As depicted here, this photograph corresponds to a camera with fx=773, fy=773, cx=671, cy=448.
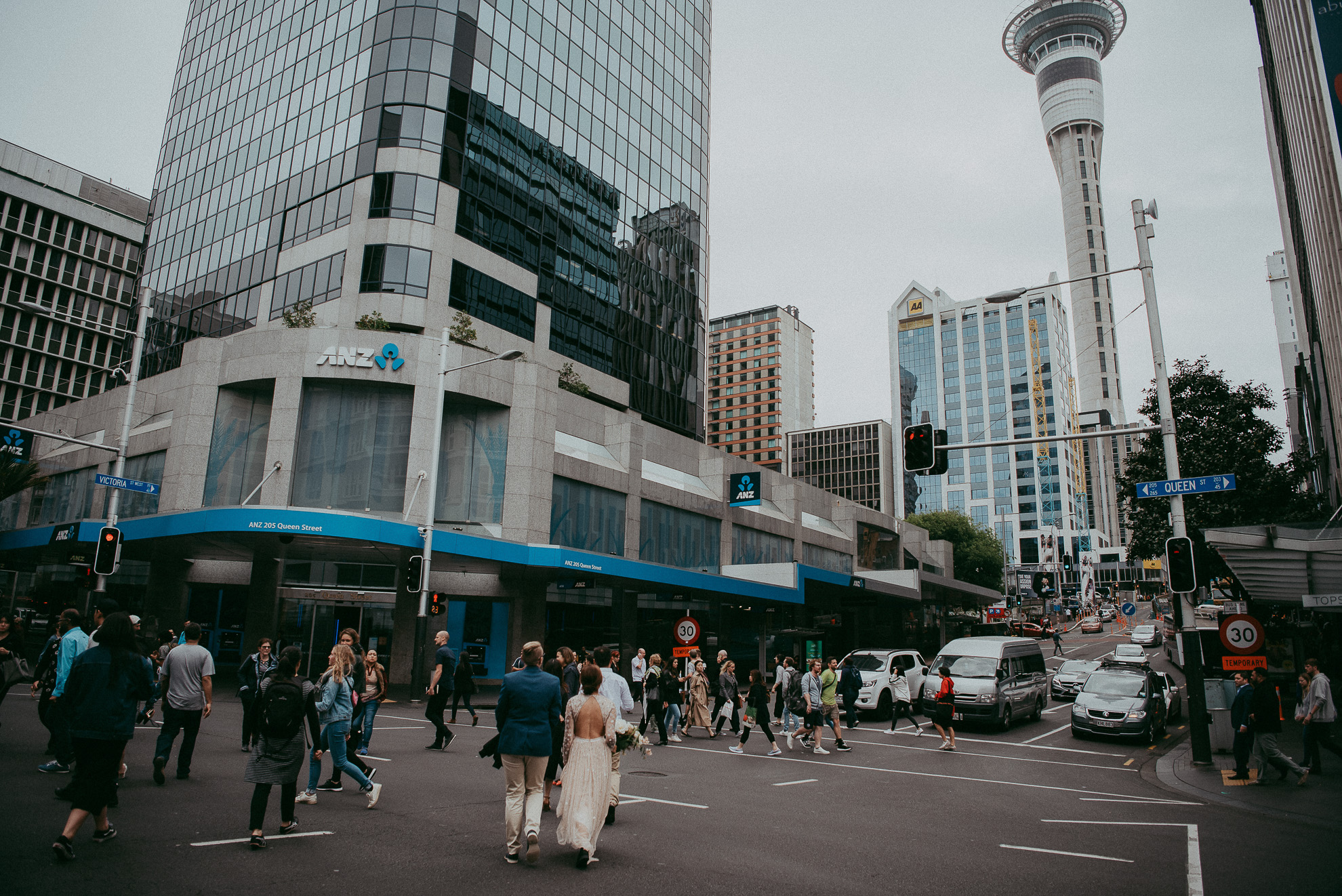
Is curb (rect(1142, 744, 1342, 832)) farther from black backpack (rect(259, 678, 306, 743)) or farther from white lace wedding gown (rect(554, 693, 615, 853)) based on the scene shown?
black backpack (rect(259, 678, 306, 743))

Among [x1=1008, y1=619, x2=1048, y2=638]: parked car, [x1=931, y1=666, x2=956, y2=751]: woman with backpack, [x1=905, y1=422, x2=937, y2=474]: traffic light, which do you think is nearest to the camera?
[x1=905, y1=422, x2=937, y2=474]: traffic light

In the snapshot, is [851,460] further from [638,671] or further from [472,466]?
[638,671]

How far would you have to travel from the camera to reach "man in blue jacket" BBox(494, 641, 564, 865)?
6910mm

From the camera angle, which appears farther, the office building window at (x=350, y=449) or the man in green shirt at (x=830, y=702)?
the office building window at (x=350, y=449)

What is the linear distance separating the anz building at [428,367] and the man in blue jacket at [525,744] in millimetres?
15036

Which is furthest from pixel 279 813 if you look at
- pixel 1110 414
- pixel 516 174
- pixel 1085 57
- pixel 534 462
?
pixel 1085 57

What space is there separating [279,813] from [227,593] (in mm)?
28744

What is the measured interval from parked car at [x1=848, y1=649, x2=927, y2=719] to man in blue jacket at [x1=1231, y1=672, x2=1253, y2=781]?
9.96 m

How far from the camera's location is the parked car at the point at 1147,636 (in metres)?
59.3

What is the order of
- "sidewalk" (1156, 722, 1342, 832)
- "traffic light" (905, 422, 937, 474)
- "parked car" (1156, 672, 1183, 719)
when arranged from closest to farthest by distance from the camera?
"sidewalk" (1156, 722, 1342, 832) < "traffic light" (905, 422, 937, 474) < "parked car" (1156, 672, 1183, 719)

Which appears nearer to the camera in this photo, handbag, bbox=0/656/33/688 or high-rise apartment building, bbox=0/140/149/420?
handbag, bbox=0/656/33/688

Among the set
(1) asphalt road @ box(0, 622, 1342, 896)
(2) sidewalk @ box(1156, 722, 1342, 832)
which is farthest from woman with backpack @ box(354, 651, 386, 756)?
(2) sidewalk @ box(1156, 722, 1342, 832)

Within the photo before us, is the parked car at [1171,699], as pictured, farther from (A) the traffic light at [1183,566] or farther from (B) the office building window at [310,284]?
(B) the office building window at [310,284]

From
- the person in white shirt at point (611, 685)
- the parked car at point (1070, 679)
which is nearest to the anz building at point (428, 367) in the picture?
the person in white shirt at point (611, 685)
